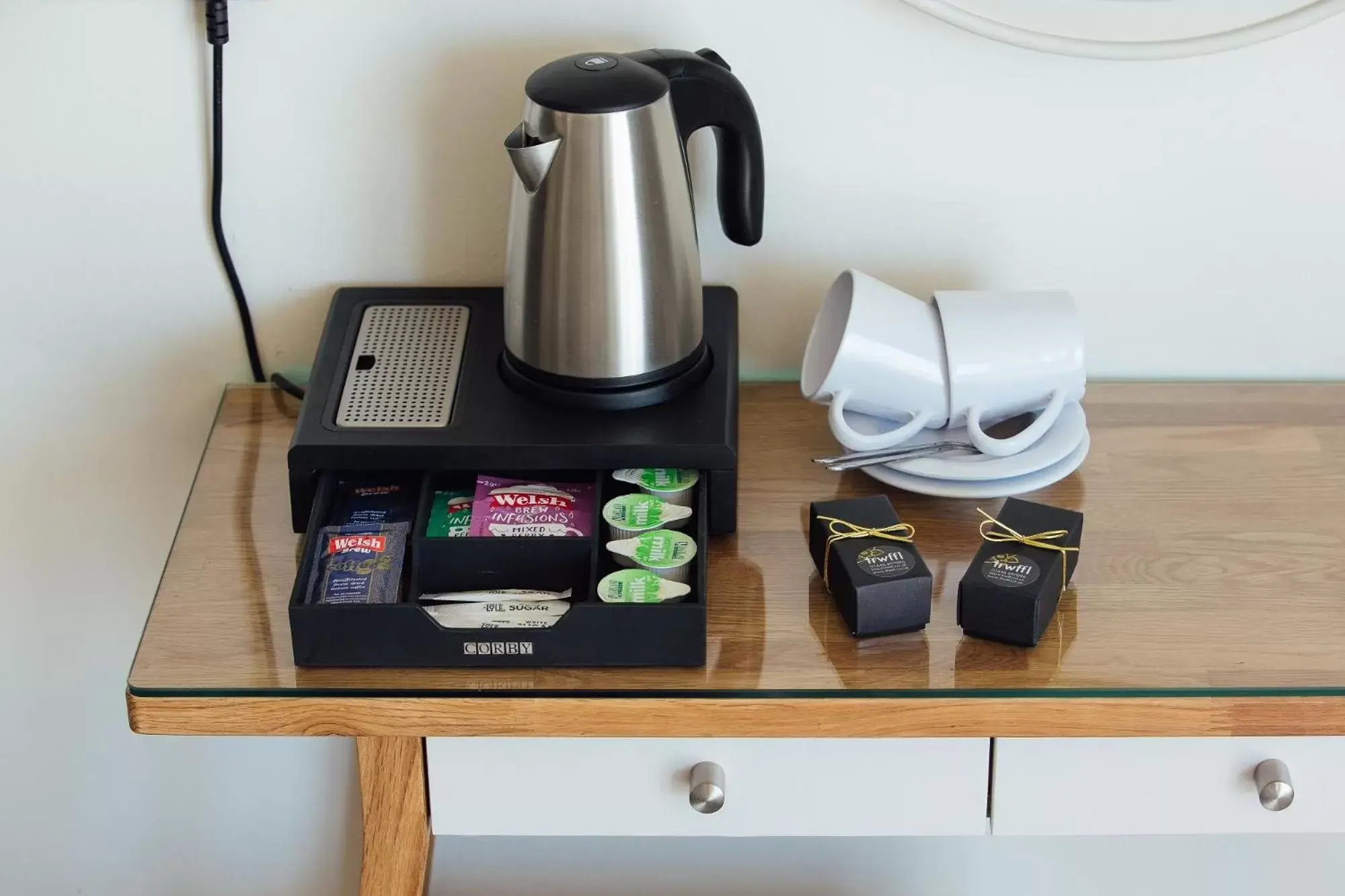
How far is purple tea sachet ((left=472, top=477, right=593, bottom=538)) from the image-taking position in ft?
3.16

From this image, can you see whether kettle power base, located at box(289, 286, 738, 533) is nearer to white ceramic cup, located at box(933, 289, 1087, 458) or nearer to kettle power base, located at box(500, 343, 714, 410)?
kettle power base, located at box(500, 343, 714, 410)

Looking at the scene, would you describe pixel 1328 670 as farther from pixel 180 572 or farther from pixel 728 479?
pixel 180 572

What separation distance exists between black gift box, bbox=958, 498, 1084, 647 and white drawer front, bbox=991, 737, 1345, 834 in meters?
0.09

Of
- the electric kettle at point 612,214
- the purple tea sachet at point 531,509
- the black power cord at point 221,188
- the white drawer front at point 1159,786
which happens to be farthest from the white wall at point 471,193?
the white drawer front at point 1159,786

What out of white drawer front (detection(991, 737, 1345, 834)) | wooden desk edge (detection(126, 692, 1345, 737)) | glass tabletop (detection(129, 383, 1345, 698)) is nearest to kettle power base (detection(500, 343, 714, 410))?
glass tabletop (detection(129, 383, 1345, 698))

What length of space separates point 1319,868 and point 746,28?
3.64ft

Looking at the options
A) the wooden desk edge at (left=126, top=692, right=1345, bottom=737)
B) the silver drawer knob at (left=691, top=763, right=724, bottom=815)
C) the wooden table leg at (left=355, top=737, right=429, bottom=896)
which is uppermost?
the wooden desk edge at (left=126, top=692, right=1345, bottom=737)

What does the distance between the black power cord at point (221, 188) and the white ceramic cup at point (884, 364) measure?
49 cm

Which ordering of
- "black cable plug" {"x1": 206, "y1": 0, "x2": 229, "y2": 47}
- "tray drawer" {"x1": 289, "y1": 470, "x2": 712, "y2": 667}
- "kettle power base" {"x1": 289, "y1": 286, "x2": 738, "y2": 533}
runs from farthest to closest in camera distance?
"black cable plug" {"x1": 206, "y1": 0, "x2": 229, "y2": 47}, "kettle power base" {"x1": 289, "y1": 286, "x2": 738, "y2": 533}, "tray drawer" {"x1": 289, "y1": 470, "x2": 712, "y2": 667}

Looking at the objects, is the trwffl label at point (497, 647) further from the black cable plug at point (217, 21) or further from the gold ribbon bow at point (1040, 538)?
the black cable plug at point (217, 21)

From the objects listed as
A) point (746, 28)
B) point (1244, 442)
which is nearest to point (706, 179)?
point (746, 28)

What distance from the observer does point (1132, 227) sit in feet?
3.98

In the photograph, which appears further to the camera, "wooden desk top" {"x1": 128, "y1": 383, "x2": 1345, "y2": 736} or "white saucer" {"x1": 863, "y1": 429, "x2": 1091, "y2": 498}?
"white saucer" {"x1": 863, "y1": 429, "x2": 1091, "y2": 498}

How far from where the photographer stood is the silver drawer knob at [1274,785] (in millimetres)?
943
